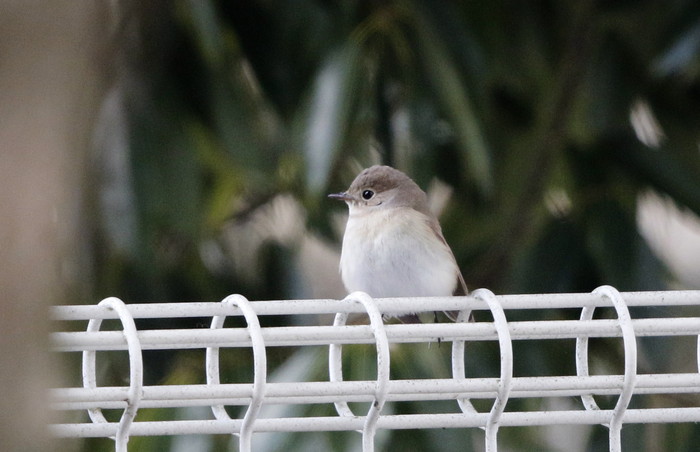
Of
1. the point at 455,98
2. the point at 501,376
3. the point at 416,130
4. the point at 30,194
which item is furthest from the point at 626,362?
the point at 416,130

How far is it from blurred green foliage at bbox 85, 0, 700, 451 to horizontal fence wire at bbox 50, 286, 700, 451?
1.03m

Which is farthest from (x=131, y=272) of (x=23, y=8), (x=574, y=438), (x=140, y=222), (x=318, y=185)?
(x=23, y=8)

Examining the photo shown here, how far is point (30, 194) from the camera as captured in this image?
2.02 ft

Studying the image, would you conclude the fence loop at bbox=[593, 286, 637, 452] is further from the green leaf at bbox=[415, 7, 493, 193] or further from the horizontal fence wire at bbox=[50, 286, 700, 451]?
the green leaf at bbox=[415, 7, 493, 193]

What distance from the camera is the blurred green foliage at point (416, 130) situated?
7.69ft

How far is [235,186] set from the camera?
2.90 metres

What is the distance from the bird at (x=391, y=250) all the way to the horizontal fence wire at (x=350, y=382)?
1064 mm

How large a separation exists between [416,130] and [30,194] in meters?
1.98

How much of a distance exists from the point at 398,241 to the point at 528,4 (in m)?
0.95

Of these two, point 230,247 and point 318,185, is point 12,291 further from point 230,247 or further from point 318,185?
point 230,247

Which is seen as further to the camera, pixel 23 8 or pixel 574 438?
pixel 574 438

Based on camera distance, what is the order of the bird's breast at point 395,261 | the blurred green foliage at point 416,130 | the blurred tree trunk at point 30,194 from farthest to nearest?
the blurred green foliage at point 416,130, the bird's breast at point 395,261, the blurred tree trunk at point 30,194

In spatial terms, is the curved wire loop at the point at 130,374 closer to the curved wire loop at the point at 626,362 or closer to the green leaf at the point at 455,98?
the curved wire loop at the point at 626,362

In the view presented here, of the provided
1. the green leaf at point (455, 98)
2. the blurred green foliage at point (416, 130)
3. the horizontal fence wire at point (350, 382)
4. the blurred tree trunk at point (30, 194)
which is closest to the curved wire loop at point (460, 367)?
the horizontal fence wire at point (350, 382)
